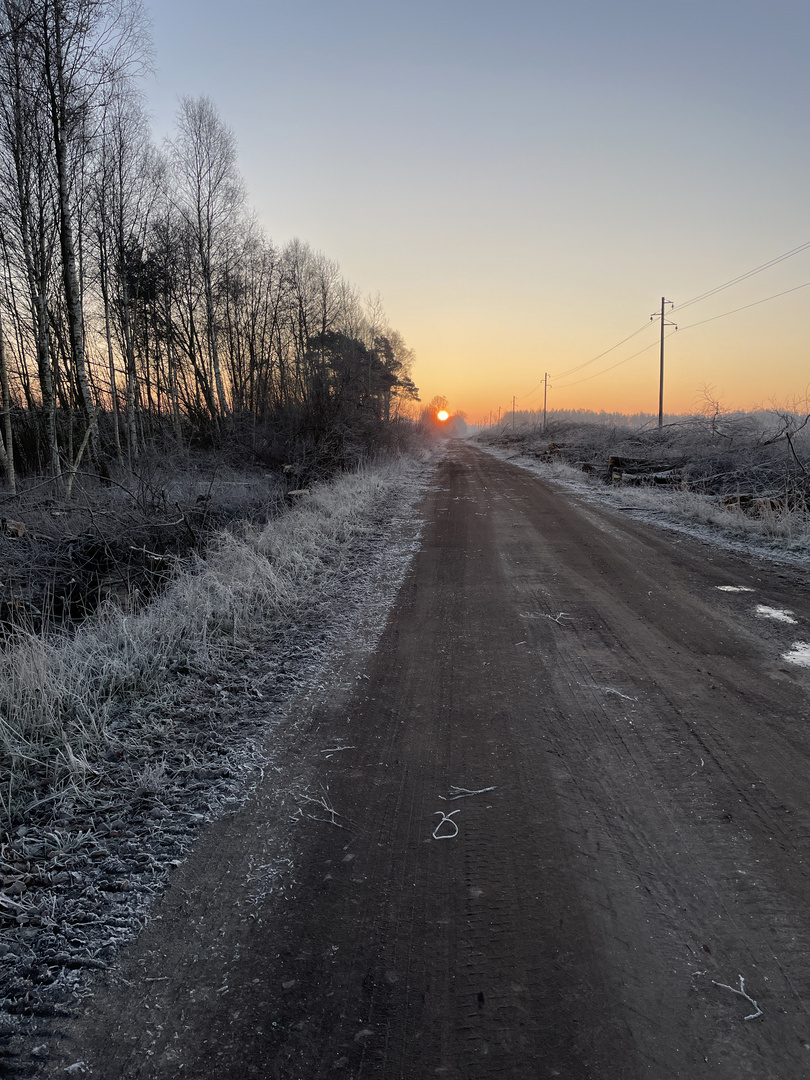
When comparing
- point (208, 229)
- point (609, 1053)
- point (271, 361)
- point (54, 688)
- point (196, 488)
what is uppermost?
point (208, 229)

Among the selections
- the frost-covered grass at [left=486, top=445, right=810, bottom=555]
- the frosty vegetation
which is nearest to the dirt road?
the frost-covered grass at [left=486, top=445, right=810, bottom=555]

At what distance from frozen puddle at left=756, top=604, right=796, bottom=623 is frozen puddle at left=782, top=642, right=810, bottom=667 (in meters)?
0.65

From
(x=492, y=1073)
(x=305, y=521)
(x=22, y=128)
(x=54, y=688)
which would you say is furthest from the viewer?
(x=22, y=128)

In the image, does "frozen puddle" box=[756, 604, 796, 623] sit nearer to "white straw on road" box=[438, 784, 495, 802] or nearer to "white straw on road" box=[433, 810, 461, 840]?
"white straw on road" box=[438, 784, 495, 802]

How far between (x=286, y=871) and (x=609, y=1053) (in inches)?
54.3

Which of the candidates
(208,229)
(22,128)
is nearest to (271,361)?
(208,229)

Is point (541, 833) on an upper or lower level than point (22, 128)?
lower

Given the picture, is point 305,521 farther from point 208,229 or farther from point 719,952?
point 208,229

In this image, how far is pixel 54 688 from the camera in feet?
11.6

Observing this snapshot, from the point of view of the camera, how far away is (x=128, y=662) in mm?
4152

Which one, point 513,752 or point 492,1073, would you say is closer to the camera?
point 492,1073

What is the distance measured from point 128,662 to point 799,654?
18.3ft

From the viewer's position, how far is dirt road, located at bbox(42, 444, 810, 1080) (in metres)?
1.69

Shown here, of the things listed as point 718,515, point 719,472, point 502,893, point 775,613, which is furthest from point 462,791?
point 719,472
